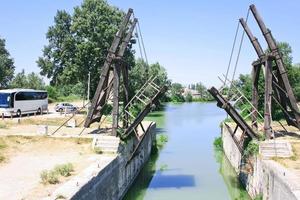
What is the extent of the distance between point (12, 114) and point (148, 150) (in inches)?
507

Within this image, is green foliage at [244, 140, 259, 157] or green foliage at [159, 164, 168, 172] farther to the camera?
green foliage at [159, 164, 168, 172]

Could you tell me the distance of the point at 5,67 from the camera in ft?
219

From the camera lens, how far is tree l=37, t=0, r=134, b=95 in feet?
131

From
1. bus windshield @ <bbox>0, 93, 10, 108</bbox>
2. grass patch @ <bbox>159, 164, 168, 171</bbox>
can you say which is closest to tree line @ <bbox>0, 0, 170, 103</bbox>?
bus windshield @ <bbox>0, 93, 10, 108</bbox>

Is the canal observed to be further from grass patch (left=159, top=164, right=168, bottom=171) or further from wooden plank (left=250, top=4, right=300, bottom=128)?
wooden plank (left=250, top=4, right=300, bottom=128)

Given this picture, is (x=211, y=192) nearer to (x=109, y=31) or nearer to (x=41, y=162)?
(x=41, y=162)

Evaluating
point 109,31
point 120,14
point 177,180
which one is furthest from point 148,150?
point 120,14

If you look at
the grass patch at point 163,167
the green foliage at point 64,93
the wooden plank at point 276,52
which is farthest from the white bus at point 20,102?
the green foliage at point 64,93

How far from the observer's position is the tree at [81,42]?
39781mm

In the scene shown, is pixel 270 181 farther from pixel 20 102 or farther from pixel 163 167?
pixel 20 102

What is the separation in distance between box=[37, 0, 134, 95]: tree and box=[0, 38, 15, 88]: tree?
79.4 ft

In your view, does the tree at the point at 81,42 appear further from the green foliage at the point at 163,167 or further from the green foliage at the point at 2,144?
the green foliage at the point at 2,144

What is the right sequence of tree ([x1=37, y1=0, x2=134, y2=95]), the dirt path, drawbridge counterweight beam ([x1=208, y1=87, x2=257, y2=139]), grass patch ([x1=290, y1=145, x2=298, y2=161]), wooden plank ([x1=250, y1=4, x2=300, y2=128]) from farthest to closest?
tree ([x1=37, y1=0, x2=134, y2=95]) → wooden plank ([x1=250, y1=4, x2=300, y2=128]) → drawbridge counterweight beam ([x1=208, y1=87, x2=257, y2=139]) → grass patch ([x1=290, y1=145, x2=298, y2=161]) → the dirt path

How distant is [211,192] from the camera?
20.9 meters
